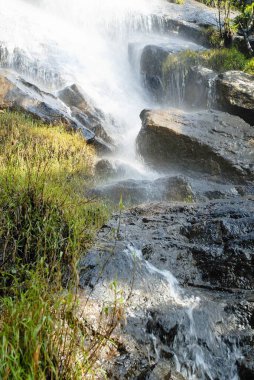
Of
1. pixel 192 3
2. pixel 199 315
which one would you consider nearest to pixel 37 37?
pixel 192 3

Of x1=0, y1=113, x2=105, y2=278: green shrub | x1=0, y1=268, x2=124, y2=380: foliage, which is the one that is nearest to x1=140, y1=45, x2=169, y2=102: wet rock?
x1=0, y1=113, x2=105, y2=278: green shrub

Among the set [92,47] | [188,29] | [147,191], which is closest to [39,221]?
[147,191]

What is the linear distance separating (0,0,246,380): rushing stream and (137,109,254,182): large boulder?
0.64m

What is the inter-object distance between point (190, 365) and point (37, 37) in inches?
545

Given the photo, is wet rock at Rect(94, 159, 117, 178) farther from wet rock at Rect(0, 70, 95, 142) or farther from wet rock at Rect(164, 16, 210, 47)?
wet rock at Rect(164, 16, 210, 47)

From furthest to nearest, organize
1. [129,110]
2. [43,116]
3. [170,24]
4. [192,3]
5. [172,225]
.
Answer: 1. [192,3]
2. [170,24]
3. [129,110]
4. [43,116]
5. [172,225]

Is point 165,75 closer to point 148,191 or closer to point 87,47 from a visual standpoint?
point 87,47

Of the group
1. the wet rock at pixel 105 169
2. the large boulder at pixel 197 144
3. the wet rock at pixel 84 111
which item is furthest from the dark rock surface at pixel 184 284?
the wet rock at pixel 84 111

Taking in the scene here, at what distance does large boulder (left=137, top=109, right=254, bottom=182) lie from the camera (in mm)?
8180

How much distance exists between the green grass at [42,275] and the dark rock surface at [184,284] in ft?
0.83

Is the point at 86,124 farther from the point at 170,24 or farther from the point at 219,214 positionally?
the point at 170,24

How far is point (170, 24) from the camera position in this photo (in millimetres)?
17219

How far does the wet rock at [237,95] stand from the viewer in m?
10.4

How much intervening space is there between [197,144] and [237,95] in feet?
9.99
